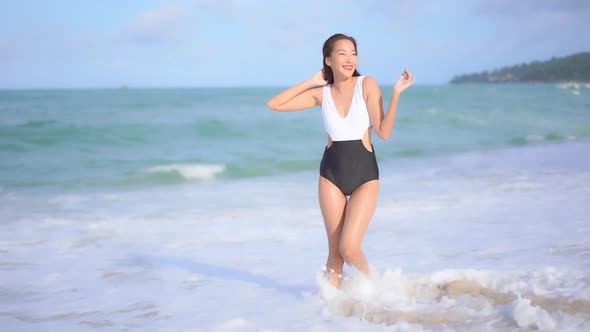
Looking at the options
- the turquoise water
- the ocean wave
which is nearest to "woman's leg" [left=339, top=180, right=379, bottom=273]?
the turquoise water

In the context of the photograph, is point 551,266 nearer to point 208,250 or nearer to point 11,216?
point 208,250

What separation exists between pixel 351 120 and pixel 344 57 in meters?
0.41

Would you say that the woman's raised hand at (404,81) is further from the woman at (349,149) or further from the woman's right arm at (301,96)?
the woman's right arm at (301,96)

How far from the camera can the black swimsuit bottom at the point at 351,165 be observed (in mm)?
4055

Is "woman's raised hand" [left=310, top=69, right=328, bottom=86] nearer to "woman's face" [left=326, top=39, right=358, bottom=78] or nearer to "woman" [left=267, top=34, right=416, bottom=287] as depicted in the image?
"woman" [left=267, top=34, right=416, bottom=287]

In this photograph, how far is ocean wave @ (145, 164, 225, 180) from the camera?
47.7ft

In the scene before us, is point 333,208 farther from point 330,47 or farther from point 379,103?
point 330,47

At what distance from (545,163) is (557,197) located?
544cm

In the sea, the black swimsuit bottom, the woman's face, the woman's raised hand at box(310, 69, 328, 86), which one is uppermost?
the woman's face

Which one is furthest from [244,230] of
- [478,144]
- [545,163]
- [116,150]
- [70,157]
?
[478,144]

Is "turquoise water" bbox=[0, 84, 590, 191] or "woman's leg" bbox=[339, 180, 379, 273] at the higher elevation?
"woman's leg" bbox=[339, 180, 379, 273]

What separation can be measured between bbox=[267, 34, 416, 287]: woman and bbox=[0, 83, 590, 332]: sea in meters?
0.39

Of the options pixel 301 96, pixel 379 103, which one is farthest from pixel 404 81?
pixel 301 96

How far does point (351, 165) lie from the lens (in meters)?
4.05
